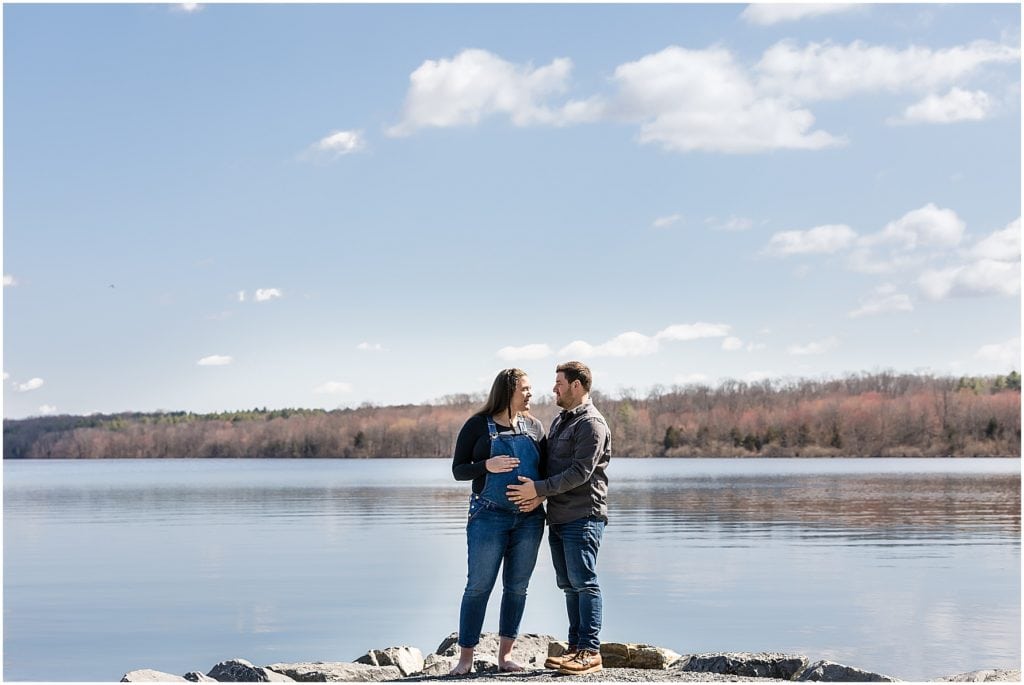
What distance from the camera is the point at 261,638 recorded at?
1734 cm

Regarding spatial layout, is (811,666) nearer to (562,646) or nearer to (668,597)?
(562,646)

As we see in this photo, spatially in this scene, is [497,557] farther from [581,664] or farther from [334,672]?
[334,672]

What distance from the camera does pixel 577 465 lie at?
8414 mm

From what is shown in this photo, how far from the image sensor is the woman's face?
27.9 feet

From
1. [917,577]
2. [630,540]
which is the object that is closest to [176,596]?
[630,540]

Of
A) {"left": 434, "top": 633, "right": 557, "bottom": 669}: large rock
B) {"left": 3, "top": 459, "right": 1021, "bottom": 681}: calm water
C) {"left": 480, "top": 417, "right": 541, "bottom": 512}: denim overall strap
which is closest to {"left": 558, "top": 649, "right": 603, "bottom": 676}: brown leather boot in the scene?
{"left": 480, "top": 417, "right": 541, "bottom": 512}: denim overall strap

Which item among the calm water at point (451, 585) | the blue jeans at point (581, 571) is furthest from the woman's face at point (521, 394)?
the calm water at point (451, 585)

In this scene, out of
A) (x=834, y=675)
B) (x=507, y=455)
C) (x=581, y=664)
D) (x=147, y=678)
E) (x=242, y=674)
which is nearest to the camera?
(x=507, y=455)

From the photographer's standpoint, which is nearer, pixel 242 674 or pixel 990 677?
pixel 990 677

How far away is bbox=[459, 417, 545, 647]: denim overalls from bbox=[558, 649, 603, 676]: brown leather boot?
1.60 feet

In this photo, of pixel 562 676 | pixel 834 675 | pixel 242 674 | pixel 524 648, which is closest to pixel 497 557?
pixel 562 676

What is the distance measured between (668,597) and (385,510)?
78.9 feet

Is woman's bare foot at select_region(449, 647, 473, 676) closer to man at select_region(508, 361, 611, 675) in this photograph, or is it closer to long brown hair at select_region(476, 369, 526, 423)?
man at select_region(508, 361, 611, 675)

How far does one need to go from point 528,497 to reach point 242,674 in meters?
4.25
